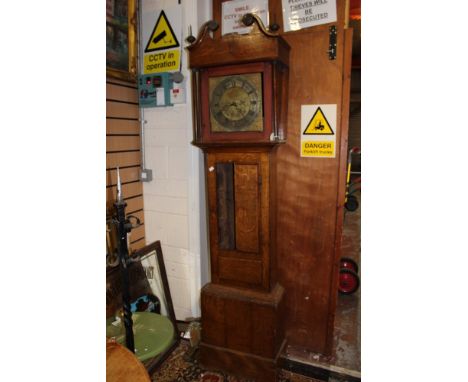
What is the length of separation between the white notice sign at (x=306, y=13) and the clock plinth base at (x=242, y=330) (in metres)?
1.66

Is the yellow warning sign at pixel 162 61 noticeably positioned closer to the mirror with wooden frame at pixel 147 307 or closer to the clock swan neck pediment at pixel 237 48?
the clock swan neck pediment at pixel 237 48

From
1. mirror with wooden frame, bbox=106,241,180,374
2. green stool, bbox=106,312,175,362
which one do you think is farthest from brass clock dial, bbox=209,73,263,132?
green stool, bbox=106,312,175,362

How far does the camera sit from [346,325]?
8.58ft

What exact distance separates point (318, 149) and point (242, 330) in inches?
48.6

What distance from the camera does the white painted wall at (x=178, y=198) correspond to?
7.64ft

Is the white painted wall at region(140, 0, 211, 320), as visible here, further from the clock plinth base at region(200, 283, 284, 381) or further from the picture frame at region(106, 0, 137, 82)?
the clock plinth base at region(200, 283, 284, 381)

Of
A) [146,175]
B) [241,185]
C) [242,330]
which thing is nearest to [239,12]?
[241,185]

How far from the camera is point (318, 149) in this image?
6.75 ft

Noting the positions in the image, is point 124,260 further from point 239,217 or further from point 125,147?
point 125,147

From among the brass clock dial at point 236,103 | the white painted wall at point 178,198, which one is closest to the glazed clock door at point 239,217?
the brass clock dial at point 236,103

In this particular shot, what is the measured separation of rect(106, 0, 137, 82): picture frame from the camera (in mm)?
2145
